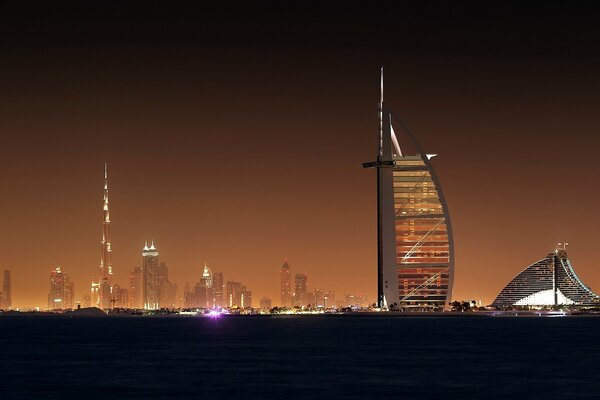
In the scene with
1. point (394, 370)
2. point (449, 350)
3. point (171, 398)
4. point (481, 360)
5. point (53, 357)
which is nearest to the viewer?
point (171, 398)

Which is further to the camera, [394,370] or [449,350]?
[449,350]

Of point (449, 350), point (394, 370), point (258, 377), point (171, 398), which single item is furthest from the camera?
point (449, 350)

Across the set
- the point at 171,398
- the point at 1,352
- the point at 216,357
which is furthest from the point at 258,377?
the point at 1,352

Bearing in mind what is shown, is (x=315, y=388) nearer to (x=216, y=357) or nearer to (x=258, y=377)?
(x=258, y=377)

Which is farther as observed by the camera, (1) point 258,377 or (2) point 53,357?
(2) point 53,357

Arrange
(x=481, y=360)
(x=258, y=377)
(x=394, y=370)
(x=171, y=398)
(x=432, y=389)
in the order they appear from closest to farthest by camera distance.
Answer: (x=171, y=398), (x=432, y=389), (x=258, y=377), (x=394, y=370), (x=481, y=360)

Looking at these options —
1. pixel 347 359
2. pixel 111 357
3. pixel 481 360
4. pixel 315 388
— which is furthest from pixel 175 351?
pixel 315 388

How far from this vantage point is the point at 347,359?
433 ft

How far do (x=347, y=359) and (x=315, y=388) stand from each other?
32902 millimetres

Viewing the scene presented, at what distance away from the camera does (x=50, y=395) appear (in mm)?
95938

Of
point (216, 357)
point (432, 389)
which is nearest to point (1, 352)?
point (216, 357)

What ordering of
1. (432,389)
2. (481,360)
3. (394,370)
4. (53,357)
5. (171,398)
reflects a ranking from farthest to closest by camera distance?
(53,357) < (481,360) < (394,370) < (432,389) < (171,398)

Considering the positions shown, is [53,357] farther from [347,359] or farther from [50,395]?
[50,395]

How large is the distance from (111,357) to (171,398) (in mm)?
48062
